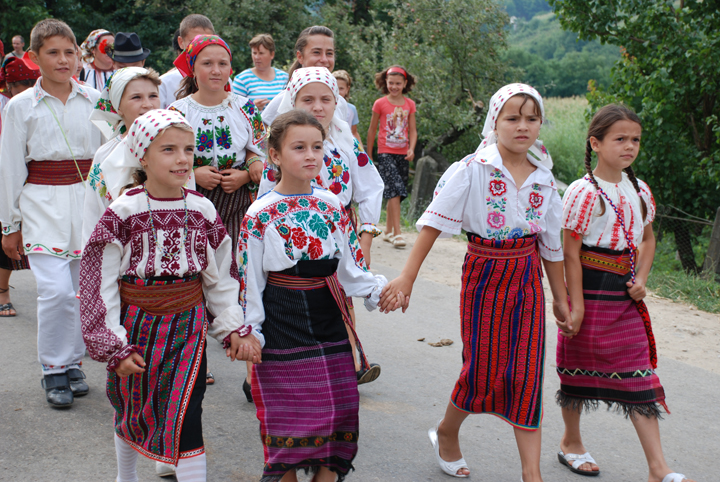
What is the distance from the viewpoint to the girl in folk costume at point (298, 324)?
Answer: 114 inches

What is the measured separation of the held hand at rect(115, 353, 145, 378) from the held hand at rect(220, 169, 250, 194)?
1527 millimetres

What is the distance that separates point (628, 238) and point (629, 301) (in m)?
0.31

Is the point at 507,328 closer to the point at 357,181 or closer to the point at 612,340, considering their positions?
the point at 612,340

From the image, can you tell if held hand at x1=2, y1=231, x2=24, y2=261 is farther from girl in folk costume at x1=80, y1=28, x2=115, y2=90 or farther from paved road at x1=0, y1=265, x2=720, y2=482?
girl in folk costume at x1=80, y1=28, x2=115, y2=90

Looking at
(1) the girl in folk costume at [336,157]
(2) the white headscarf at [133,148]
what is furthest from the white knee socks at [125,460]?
(1) the girl in folk costume at [336,157]

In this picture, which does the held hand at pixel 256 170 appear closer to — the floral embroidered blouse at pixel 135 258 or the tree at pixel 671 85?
the floral embroidered blouse at pixel 135 258

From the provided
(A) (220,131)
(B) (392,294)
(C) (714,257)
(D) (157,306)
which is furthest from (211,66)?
(C) (714,257)

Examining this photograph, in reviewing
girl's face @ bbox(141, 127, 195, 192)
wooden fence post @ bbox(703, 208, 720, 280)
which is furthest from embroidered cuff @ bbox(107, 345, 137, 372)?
wooden fence post @ bbox(703, 208, 720, 280)

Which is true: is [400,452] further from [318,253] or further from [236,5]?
[236,5]

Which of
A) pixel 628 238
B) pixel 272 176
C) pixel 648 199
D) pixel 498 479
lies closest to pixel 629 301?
pixel 628 238

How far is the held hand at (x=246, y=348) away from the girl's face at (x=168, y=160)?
696 mm

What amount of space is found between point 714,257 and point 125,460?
6.54m

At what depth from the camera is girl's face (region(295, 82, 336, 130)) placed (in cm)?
372

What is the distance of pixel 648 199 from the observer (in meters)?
3.56
